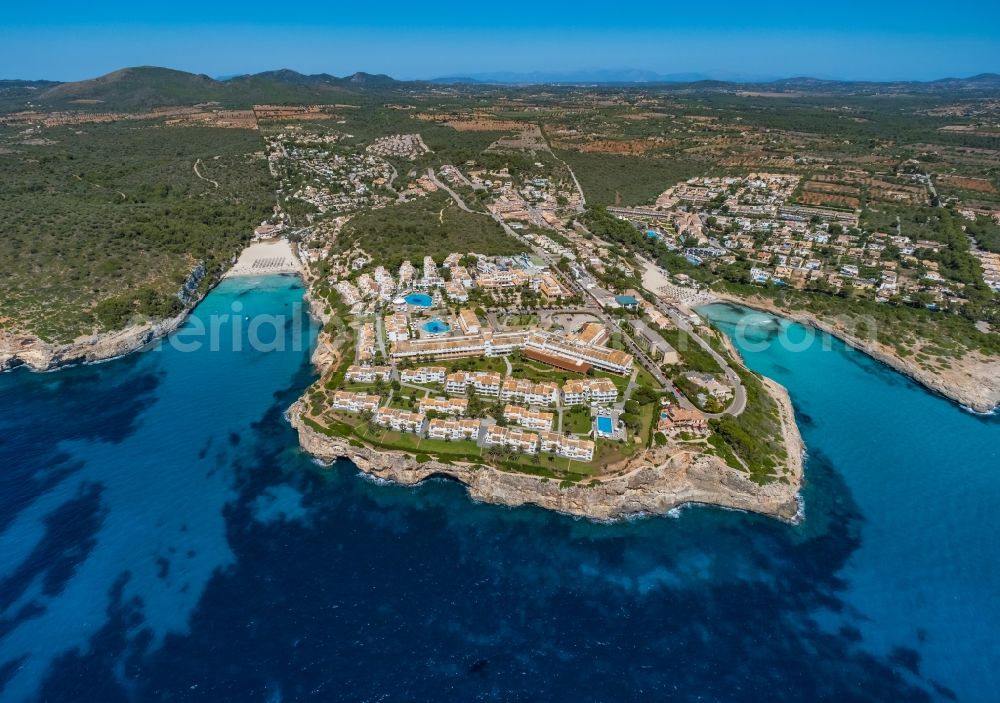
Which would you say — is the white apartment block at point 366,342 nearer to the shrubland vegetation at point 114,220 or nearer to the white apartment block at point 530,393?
the white apartment block at point 530,393

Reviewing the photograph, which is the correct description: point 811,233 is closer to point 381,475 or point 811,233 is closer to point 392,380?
point 392,380

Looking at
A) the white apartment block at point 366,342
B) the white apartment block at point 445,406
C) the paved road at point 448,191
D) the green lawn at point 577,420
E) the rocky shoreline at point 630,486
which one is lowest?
the rocky shoreline at point 630,486

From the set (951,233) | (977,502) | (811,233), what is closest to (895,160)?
(951,233)

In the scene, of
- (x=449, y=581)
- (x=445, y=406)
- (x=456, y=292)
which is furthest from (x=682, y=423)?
(x=456, y=292)

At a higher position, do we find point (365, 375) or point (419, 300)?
point (419, 300)

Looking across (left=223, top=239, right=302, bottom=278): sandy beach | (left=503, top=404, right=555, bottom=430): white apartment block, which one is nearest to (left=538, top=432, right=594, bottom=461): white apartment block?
(left=503, top=404, right=555, bottom=430): white apartment block

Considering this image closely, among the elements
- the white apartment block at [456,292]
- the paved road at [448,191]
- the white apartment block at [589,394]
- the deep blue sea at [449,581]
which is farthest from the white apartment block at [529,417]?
the paved road at [448,191]

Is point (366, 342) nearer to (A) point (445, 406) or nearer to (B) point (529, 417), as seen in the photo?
(A) point (445, 406)
